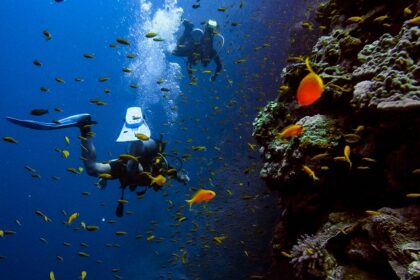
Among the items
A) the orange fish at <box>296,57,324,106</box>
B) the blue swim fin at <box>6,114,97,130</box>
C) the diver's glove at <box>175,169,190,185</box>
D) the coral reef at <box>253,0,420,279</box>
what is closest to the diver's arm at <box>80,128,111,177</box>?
the blue swim fin at <box>6,114,97,130</box>

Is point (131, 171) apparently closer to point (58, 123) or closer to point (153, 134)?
point (58, 123)

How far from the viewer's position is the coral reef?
304cm

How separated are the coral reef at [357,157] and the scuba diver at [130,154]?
2915mm

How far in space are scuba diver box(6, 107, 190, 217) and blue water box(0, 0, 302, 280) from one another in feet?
3.78

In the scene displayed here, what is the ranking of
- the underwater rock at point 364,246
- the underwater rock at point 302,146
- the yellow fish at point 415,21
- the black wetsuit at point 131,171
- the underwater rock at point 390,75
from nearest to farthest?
the underwater rock at point 364,246 < the underwater rock at point 390,75 < the yellow fish at point 415,21 < the underwater rock at point 302,146 < the black wetsuit at point 131,171

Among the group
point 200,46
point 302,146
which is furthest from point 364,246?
point 200,46

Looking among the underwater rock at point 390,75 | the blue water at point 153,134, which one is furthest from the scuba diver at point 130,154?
the underwater rock at point 390,75

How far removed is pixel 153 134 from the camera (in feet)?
147

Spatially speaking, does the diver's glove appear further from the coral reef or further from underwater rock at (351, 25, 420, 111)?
underwater rock at (351, 25, 420, 111)

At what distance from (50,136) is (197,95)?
68977 millimetres

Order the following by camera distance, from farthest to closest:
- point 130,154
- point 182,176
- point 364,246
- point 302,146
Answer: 1. point 182,176
2. point 130,154
3. point 302,146
4. point 364,246

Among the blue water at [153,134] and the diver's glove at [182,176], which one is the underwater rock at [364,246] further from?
the diver's glove at [182,176]

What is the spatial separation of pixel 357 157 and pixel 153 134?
42.5m

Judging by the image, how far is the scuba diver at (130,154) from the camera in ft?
22.7
